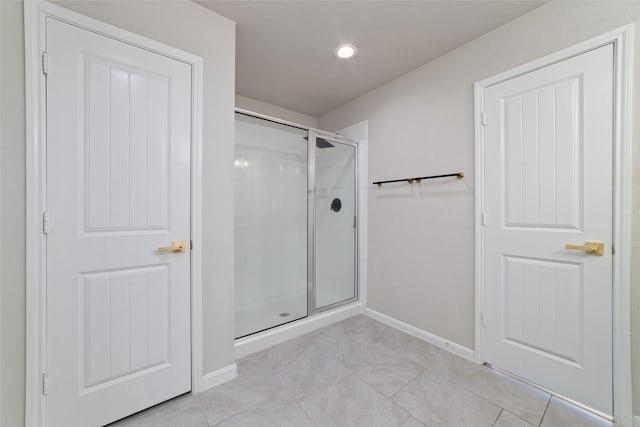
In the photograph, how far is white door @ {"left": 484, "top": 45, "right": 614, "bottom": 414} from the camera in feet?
4.58

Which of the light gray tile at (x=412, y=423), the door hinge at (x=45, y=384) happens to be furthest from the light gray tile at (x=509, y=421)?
the door hinge at (x=45, y=384)

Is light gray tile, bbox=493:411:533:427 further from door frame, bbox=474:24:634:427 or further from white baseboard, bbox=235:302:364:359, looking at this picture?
white baseboard, bbox=235:302:364:359

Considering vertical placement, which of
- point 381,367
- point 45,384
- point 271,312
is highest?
point 45,384

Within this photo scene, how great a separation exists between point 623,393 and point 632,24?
1936 millimetres

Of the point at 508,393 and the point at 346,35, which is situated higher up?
the point at 346,35

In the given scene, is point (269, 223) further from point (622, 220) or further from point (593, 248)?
point (622, 220)

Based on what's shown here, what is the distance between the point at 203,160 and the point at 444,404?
2.11 meters

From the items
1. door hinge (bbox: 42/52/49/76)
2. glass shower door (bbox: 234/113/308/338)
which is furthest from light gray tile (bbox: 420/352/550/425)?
door hinge (bbox: 42/52/49/76)

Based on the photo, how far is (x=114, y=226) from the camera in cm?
135

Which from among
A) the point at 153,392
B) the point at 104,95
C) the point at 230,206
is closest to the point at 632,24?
the point at 230,206

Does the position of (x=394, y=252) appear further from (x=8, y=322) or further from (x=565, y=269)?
(x=8, y=322)

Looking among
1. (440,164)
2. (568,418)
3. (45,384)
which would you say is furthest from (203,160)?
(568,418)

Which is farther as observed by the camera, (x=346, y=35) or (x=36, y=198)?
(x=346, y=35)

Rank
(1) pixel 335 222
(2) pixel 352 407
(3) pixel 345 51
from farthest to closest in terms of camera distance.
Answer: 1. (1) pixel 335 222
2. (3) pixel 345 51
3. (2) pixel 352 407
